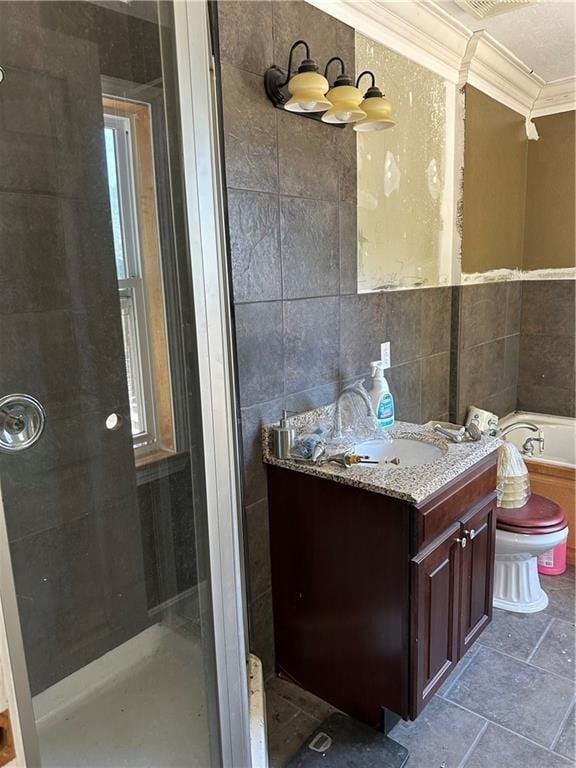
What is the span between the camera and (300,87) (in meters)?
1.53

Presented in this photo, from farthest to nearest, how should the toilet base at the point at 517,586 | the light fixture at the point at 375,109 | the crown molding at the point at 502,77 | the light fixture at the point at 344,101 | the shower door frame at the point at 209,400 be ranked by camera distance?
the crown molding at the point at 502,77 → the toilet base at the point at 517,586 → the light fixture at the point at 375,109 → the light fixture at the point at 344,101 → the shower door frame at the point at 209,400

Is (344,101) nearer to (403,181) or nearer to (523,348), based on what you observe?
(403,181)

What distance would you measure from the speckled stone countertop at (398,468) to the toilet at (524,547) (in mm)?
551

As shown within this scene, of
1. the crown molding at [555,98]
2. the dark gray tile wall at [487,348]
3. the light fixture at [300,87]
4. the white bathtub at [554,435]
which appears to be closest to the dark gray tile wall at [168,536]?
the light fixture at [300,87]

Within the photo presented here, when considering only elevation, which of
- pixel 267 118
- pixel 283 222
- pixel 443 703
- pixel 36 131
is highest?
pixel 267 118

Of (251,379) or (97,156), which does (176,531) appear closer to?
(251,379)

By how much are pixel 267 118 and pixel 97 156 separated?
0.69 metres

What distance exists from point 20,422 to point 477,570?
155cm

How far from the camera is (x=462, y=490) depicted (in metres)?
1.72

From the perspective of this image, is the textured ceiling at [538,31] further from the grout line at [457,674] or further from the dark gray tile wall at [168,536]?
the grout line at [457,674]

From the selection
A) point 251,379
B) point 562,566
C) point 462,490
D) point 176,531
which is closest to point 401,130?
point 251,379

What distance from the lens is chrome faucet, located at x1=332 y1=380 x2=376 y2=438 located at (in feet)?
6.35

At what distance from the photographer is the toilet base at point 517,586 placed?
232cm

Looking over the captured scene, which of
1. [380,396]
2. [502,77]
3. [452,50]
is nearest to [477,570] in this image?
[380,396]
